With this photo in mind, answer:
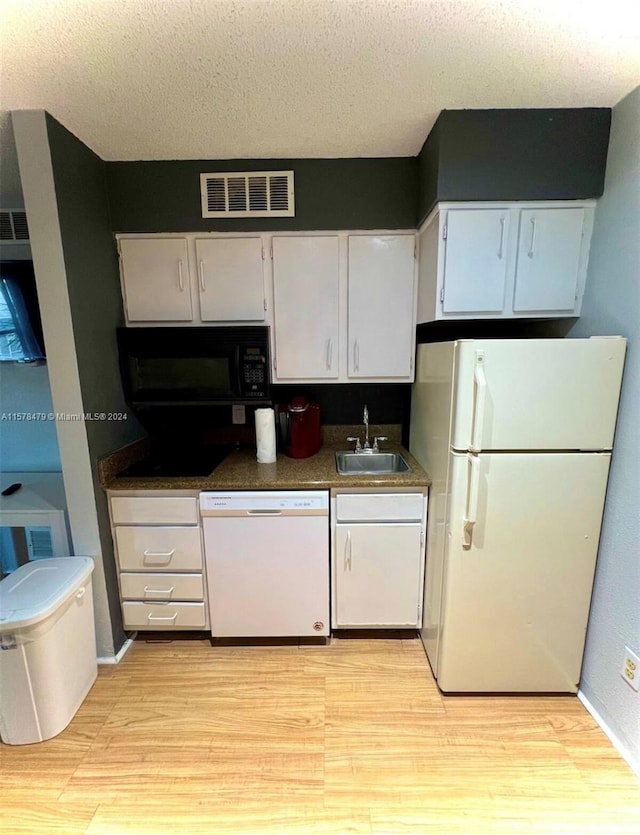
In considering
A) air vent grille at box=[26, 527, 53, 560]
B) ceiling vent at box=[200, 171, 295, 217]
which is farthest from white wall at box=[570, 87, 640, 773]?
air vent grille at box=[26, 527, 53, 560]

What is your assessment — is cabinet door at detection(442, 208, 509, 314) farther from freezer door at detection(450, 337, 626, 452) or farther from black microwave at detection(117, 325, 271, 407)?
black microwave at detection(117, 325, 271, 407)

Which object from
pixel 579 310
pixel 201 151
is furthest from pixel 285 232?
pixel 579 310

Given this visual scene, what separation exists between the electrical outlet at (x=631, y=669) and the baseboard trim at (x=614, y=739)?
0.86ft

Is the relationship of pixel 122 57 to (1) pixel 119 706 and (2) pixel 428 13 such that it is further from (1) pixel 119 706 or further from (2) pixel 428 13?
(1) pixel 119 706


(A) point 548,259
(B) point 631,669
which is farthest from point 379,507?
(A) point 548,259

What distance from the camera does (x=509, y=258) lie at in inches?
61.6

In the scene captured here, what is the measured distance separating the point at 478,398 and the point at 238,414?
Result: 1.46m

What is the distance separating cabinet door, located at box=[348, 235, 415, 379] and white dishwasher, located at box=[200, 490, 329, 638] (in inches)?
30.9

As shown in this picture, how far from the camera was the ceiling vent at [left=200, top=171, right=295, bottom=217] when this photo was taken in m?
1.80

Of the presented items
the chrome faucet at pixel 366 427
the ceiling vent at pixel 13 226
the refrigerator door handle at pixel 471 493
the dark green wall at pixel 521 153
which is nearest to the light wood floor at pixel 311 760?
the refrigerator door handle at pixel 471 493

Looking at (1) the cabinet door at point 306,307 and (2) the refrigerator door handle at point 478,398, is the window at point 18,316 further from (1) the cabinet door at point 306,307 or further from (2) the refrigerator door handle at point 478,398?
(2) the refrigerator door handle at point 478,398

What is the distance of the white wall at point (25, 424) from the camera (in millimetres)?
2180

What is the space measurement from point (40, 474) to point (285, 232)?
2.10 m

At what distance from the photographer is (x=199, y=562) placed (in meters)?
1.79
